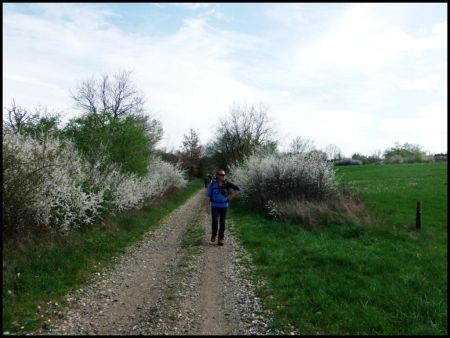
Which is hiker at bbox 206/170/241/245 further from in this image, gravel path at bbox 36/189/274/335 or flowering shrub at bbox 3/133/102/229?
flowering shrub at bbox 3/133/102/229

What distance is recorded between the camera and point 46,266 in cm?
705

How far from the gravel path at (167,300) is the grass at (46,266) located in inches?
10.4

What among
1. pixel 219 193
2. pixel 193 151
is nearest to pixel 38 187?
pixel 219 193

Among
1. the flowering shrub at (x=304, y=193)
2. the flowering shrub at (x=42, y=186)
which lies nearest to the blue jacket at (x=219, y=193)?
the flowering shrub at (x=42, y=186)

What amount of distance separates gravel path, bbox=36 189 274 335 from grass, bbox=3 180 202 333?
263mm

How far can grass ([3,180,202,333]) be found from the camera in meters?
5.20

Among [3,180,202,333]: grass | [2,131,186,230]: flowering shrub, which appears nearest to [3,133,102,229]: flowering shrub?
[2,131,186,230]: flowering shrub

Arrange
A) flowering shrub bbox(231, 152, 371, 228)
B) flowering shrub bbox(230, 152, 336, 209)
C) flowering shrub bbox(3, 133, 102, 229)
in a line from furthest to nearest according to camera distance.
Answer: flowering shrub bbox(230, 152, 336, 209) → flowering shrub bbox(231, 152, 371, 228) → flowering shrub bbox(3, 133, 102, 229)

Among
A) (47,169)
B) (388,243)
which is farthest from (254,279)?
(47,169)

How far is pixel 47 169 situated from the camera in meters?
8.86

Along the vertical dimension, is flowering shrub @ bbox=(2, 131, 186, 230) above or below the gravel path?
above

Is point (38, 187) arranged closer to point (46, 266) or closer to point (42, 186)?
point (42, 186)

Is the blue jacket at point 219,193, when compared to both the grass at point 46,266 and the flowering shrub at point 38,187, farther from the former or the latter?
the flowering shrub at point 38,187

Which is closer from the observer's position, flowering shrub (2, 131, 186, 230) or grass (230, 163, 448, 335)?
grass (230, 163, 448, 335)
